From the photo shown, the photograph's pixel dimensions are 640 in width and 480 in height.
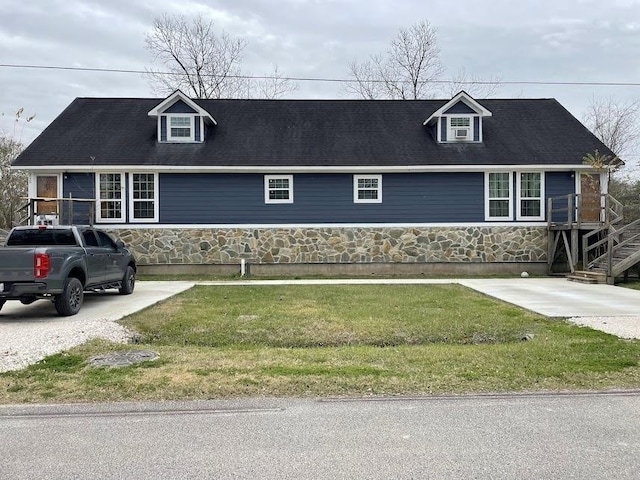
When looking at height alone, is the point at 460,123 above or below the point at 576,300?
above

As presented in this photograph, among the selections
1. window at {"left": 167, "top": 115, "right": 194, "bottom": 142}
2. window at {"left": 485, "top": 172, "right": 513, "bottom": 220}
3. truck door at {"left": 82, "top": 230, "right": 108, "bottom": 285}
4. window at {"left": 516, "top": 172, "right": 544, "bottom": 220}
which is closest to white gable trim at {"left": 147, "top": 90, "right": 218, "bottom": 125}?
window at {"left": 167, "top": 115, "right": 194, "bottom": 142}

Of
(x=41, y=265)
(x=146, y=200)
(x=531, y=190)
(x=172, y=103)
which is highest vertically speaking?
(x=172, y=103)

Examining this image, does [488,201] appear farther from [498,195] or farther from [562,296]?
[562,296]

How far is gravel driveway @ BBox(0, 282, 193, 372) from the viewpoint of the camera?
24.5 ft

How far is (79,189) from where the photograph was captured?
1980 cm

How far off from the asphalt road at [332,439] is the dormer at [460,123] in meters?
16.5

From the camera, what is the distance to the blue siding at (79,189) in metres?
19.7

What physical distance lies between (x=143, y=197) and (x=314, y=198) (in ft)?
20.9

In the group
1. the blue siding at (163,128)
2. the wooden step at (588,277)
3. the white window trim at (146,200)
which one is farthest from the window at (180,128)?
the wooden step at (588,277)

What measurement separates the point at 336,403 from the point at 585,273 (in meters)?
14.1

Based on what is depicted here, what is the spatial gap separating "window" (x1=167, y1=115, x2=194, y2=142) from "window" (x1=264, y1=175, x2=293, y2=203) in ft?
11.7

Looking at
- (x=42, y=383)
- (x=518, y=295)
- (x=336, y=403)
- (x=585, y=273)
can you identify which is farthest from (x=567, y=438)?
(x=585, y=273)

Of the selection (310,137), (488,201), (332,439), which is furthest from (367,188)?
(332,439)

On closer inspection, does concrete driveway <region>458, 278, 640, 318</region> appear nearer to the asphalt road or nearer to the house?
the house
